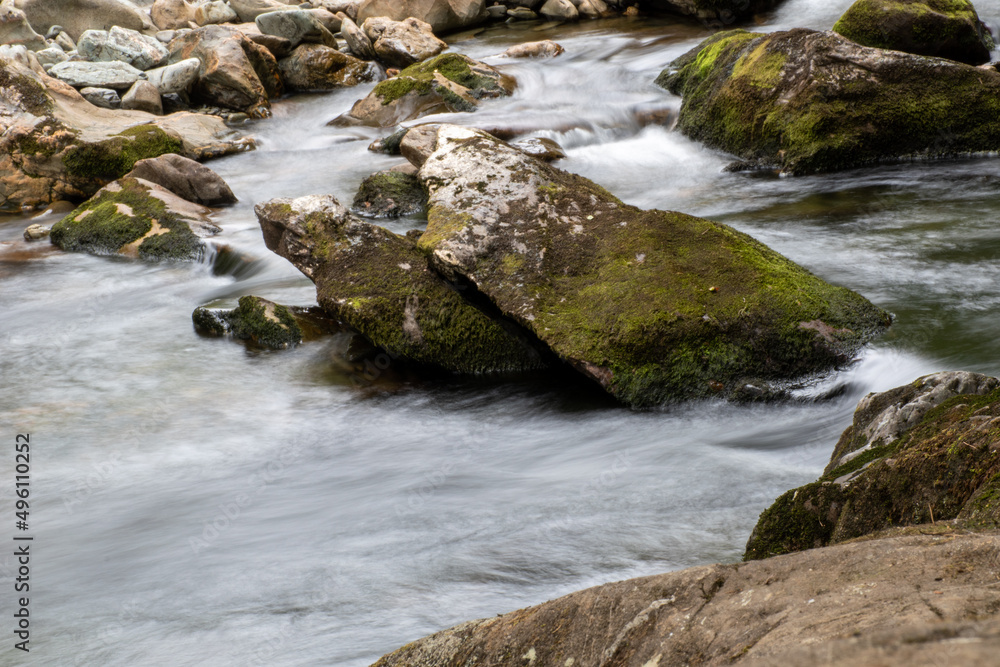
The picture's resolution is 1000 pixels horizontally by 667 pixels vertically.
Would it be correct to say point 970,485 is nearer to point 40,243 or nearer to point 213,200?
point 213,200

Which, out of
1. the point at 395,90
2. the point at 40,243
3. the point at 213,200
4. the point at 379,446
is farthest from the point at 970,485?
the point at 395,90

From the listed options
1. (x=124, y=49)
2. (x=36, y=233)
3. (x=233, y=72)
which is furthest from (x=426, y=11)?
(x=36, y=233)

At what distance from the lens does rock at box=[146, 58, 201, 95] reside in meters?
15.4

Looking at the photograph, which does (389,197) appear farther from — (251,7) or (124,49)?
(251,7)

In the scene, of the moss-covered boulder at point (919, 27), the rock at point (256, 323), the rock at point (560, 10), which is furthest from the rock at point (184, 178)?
the rock at point (560, 10)

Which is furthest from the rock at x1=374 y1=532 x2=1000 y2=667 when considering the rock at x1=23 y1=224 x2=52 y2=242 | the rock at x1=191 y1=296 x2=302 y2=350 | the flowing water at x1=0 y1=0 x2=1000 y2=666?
the rock at x1=23 y1=224 x2=52 y2=242

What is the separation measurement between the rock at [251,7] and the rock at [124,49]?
5.18 meters

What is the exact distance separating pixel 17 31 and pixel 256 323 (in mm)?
17260

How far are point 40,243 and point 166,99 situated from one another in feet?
21.3

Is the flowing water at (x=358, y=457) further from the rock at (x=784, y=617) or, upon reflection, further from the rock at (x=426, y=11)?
the rock at (x=426, y=11)

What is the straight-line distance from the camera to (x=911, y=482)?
2340 millimetres

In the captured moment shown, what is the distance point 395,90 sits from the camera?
14250mm

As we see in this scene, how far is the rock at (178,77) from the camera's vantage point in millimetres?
15383

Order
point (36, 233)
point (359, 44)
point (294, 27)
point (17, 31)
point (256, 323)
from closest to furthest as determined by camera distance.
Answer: point (256, 323), point (36, 233), point (294, 27), point (359, 44), point (17, 31)
